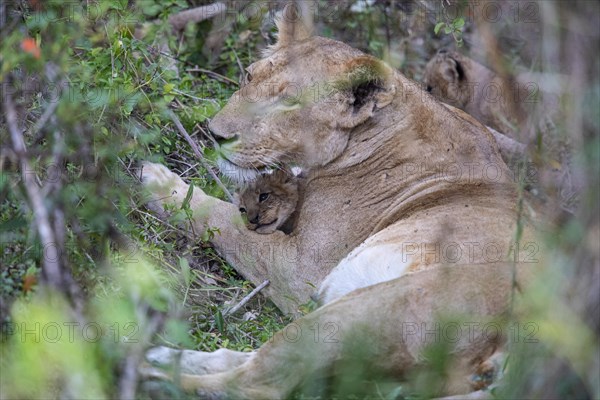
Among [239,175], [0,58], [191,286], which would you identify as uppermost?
[0,58]

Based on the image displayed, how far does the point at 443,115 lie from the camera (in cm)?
578

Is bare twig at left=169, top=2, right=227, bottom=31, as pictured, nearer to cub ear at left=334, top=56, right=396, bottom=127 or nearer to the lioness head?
the lioness head

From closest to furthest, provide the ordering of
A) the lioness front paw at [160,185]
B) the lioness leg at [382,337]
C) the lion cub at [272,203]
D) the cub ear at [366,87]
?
the lioness leg at [382,337] → the cub ear at [366,87] → the lion cub at [272,203] → the lioness front paw at [160,185]

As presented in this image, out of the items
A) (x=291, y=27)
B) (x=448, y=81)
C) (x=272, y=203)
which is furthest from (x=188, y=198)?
(x=448, y=81)

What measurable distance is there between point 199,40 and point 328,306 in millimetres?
4080

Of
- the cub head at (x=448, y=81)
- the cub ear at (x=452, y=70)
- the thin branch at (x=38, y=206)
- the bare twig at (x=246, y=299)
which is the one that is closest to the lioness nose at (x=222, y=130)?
the bare twig at (x=246, y=299)

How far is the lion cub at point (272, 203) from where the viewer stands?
584 centimetres

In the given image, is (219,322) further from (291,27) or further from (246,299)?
(291,27)

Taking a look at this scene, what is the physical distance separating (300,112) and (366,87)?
0.40 m

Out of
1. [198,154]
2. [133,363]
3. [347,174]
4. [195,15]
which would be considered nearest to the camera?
[133,363]

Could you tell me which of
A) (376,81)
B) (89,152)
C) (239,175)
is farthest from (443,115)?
(89,152)

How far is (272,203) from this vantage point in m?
5.94

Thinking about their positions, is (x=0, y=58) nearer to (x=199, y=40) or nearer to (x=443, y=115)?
(x=443, y=115)

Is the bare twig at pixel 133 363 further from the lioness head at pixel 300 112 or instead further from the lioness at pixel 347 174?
the lioness head at pixel 300 112
